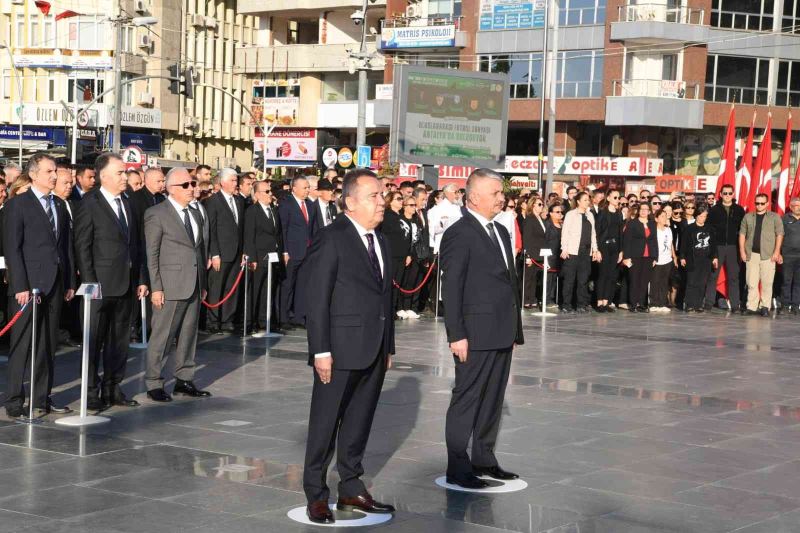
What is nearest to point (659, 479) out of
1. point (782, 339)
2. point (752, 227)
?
point (782, 339)

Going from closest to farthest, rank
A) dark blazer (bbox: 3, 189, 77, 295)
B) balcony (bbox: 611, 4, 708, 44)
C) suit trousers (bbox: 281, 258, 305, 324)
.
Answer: dark blazer (bbox: 3, 189, 77, 295) → suit trousers (bbox: 281, 258, 305, 324) → balcony (bbox: 611, 4, 708, 44)

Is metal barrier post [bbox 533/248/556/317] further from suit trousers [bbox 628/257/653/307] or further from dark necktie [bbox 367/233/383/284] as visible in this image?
dark necktie [bbox 367/233/383/284]

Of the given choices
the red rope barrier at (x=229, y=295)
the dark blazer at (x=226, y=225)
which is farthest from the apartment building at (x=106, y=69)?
the dark blazer at (x=226, y=225)

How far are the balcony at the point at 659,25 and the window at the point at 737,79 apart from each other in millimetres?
1643

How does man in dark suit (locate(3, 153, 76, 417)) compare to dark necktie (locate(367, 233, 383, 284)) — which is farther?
man in dark suit (locate(3, 153, 76, 417))

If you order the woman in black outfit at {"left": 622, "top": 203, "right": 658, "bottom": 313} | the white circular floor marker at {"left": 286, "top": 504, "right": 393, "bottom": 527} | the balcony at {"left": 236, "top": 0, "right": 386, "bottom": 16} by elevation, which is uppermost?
the balcony at {"left": 236, "top": 0, "right": 386, "bottom": 16}

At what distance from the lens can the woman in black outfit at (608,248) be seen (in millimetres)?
23172

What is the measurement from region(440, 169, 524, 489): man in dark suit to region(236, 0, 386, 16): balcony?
6093cm

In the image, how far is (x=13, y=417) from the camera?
1041 centimetres

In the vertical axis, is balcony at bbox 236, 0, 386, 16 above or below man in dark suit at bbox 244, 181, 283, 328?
above

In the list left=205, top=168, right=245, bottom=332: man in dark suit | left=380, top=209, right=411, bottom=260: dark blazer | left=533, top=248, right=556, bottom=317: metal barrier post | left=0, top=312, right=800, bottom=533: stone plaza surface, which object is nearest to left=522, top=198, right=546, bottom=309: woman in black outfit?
left=533, top=248, right=556, bottom=317: metal barrier post

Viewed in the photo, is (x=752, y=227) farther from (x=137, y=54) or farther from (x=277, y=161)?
(x=137, y=54)

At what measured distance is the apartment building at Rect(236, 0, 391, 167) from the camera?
7012cm

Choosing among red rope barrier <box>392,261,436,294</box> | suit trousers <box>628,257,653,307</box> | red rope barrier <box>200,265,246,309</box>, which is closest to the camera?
red rope barrier <box>200,265,246,309</box>
